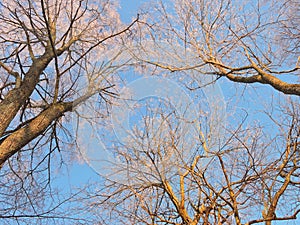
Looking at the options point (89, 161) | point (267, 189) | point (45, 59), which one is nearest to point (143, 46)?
point (89, 161)

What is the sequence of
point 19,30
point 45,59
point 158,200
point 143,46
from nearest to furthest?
point 143,46 → point 158,200 → point 45,59 → point 19,30

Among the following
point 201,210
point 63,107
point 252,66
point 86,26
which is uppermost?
point 86,26

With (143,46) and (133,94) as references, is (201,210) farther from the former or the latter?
(143,46)

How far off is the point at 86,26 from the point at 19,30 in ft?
3.97

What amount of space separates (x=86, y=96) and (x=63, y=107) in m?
0.78

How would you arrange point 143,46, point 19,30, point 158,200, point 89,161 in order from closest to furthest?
1. point 89,161
2. point 143,46
3. point 158,200
4. point 19,30

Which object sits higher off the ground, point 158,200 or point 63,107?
point 63,107

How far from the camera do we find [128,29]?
11.9ft

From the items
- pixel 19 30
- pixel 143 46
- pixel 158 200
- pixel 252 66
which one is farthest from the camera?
pixel 19 30

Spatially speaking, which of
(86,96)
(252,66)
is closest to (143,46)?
(86,96)

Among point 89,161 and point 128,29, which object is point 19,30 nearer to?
point 128,29

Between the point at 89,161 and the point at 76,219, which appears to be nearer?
the point at 89,161

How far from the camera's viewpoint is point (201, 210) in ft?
11.1

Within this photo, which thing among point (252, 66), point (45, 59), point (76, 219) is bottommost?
point (76, 219)
